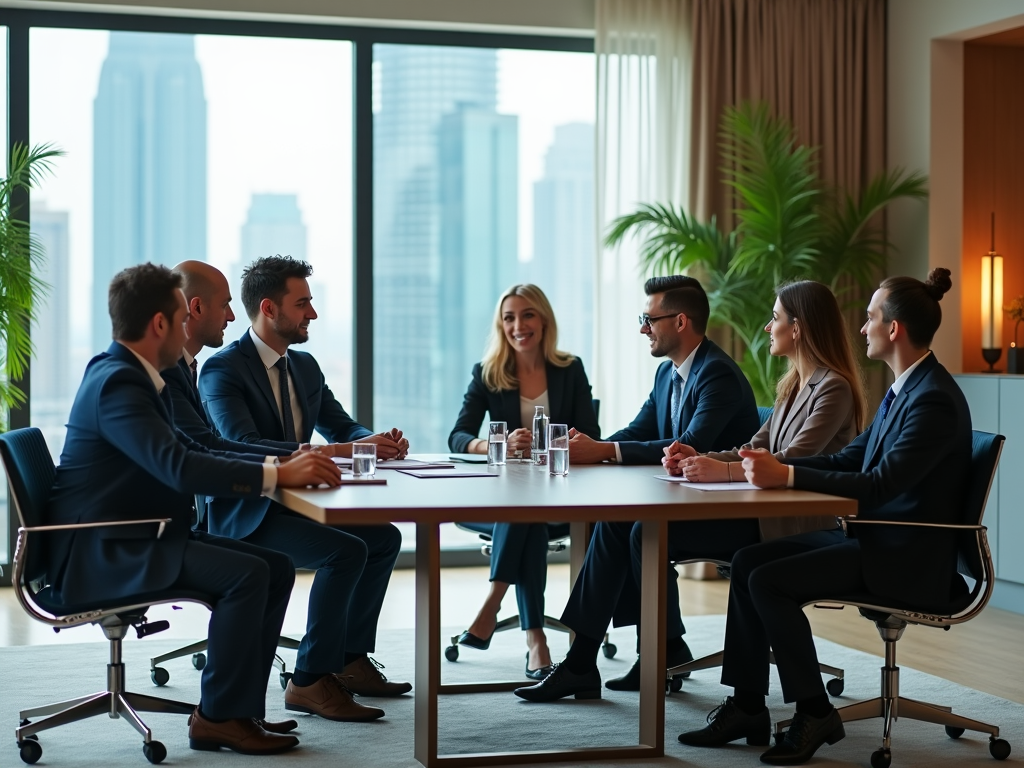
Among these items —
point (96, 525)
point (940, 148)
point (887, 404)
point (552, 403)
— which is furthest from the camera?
point (940, 148)

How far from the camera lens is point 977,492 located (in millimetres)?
3338

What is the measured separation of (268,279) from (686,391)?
58.5 inches

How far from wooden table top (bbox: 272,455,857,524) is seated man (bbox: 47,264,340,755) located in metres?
0.20

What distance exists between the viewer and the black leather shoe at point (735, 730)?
354cm

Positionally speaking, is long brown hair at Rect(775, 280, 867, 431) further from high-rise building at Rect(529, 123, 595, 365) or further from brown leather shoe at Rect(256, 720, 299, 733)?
high-rise building at Rect(529, 123, 595, 365)

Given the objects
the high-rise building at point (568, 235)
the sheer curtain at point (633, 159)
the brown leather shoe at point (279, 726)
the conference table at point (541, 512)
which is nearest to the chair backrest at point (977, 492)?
the conference table at point (541, 512)

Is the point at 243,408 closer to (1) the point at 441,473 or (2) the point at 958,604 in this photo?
(1) the point at 441,473

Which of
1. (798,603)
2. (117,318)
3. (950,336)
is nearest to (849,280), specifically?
(950,336)

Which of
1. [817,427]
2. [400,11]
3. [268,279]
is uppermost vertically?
[400,11]

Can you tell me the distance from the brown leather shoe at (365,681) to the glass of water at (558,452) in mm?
945

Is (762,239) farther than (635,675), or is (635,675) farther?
(762,239)

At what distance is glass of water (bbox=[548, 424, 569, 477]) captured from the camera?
372 cm

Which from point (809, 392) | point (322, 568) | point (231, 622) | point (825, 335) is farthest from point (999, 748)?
point (231, 622)

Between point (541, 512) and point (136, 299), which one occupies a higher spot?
point (136, 299)
